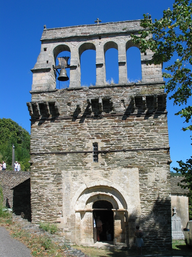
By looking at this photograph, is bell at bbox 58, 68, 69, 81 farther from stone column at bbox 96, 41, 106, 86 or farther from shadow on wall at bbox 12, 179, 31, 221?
shadow on wall at bbox 12, 179, 31, 221

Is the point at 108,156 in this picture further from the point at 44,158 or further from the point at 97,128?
the point at 44,158

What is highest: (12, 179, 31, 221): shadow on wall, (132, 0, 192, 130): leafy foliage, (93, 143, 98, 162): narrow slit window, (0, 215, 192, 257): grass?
(132, 0, 192, 130): leafy foliage

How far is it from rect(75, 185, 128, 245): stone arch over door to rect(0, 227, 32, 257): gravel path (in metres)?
2.59

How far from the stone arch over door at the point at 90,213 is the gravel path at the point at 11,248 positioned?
102 inches

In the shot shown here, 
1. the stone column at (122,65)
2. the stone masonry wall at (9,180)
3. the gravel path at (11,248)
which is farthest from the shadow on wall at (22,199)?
the stone column at (122,65)

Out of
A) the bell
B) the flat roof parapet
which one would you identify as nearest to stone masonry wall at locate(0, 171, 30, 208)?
the bell

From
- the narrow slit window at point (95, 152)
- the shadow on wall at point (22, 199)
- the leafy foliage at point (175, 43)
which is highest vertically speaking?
the leafy foliage at point (175, 43)

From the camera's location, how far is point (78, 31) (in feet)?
42.3

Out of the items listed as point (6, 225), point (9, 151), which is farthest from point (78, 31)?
point (9, 151)

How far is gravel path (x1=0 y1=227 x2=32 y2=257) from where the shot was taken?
27.5 ft

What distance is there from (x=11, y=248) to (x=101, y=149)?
Answer: 487 cm

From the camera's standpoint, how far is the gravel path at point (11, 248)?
27.5 ft

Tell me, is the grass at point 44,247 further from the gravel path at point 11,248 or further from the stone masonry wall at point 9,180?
the stone masonry wall at point 9,180

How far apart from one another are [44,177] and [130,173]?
351cm
